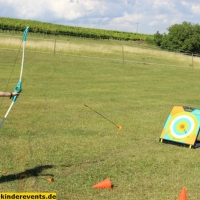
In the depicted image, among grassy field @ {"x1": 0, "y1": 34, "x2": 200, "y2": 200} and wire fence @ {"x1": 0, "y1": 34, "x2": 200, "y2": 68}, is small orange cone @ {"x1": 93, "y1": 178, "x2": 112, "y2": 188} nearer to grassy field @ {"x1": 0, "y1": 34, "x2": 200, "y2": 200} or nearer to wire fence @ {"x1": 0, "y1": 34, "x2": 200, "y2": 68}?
grassy field @ {"x1": 0, "y1": 34, "x2": 200, "y2": 200}

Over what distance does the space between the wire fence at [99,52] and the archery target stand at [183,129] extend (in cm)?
1934

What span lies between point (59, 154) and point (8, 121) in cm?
308

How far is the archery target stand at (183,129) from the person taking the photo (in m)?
8.83

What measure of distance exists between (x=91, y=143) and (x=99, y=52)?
996 inches

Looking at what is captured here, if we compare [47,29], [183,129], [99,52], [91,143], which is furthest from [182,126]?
[47,29]

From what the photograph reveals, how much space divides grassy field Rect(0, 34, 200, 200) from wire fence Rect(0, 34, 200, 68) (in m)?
11.3

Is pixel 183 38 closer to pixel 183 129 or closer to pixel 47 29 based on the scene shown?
pixel 47 29

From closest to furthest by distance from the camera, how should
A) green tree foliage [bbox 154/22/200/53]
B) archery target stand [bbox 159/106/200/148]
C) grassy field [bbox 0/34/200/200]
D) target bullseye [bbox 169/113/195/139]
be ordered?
grassy field [bbox 0/34/200/200] < archery target stand [bbox 159/106/200/148] < target bullseye [bbox 169/113/195/139] < green tree foliage [bbox 154/22/200/53]

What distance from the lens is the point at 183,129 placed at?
357 inches

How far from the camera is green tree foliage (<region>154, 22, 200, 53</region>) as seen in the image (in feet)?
161

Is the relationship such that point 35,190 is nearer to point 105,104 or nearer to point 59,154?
point 59,154

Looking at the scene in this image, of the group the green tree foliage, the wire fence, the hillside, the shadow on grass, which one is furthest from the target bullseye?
the hillside

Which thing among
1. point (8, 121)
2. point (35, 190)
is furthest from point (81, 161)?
point (8, 121)

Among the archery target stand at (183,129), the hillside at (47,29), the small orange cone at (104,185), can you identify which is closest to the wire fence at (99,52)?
the archery target stand at (183,129)
